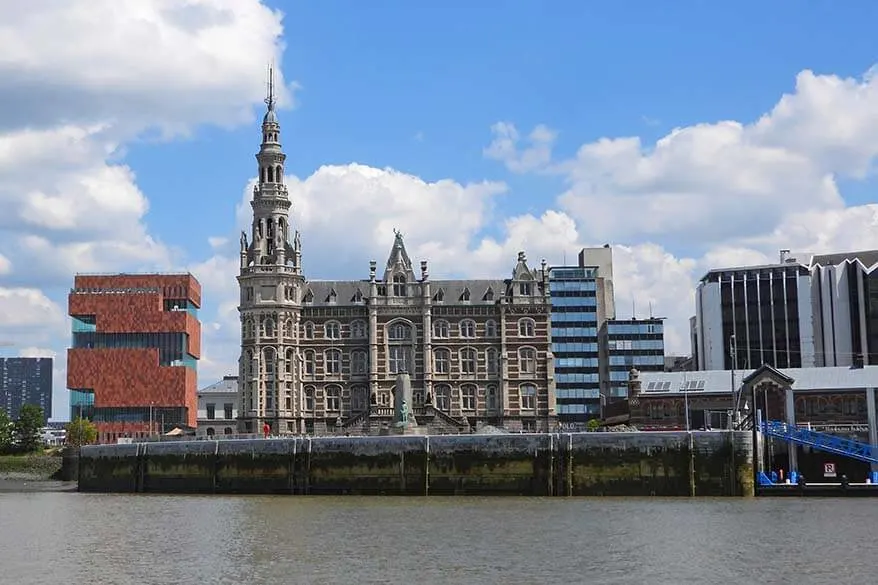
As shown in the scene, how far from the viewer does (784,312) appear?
15138 cm

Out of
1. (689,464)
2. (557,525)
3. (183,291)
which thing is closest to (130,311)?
(183,291)

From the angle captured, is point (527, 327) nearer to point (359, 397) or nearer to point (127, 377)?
point (359, 397)

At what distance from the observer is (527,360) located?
136875 mm

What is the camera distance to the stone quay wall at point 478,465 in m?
83.2

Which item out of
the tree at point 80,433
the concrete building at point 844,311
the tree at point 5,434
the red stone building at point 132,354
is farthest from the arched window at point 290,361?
the concrete building at point 844,311

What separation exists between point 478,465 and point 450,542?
2990 cm

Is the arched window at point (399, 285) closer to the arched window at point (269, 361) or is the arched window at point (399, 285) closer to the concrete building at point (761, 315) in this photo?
the arched window at point (269, 361)

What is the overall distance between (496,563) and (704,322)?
11433 centimetres

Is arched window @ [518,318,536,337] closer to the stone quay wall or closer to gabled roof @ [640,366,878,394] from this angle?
gabled roof @ [640,366,878,394]

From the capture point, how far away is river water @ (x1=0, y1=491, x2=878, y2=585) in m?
48.5

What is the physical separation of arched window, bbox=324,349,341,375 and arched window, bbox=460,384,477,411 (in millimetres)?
13573

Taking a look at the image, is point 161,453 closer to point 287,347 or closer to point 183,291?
point 287,347

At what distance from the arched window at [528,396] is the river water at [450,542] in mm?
54411

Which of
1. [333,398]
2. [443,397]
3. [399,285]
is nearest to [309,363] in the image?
[333,398]
